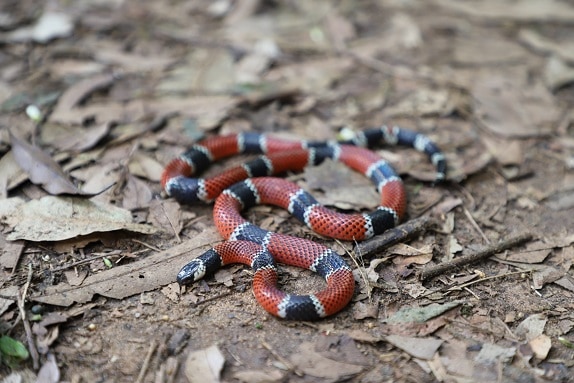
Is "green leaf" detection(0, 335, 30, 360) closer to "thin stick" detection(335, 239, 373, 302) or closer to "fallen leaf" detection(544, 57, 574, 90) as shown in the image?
"thin stick" detection(335, 239, 373, 302)

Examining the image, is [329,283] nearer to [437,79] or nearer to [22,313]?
[22,313]

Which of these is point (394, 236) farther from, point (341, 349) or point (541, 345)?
point (541, 345)

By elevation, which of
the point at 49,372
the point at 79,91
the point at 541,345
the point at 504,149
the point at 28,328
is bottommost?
the point at 541,345

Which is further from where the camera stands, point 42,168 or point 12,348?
point 42,168

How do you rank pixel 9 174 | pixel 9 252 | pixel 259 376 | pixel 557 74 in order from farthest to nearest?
pixel 557 74
pixel 9 174
pixel 9 252
pixel 259 376

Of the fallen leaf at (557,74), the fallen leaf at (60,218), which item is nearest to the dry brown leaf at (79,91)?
the fallen leaf at (60,218)

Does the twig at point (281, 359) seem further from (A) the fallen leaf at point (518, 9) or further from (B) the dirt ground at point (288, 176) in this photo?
(A) the fallen leaf at point (518, 9)

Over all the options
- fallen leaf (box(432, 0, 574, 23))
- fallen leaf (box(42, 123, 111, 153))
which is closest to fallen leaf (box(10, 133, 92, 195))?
fallen leaf (box(42, 123, 111, 153))

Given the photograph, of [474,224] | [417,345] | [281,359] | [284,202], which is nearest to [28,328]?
[281,359]
